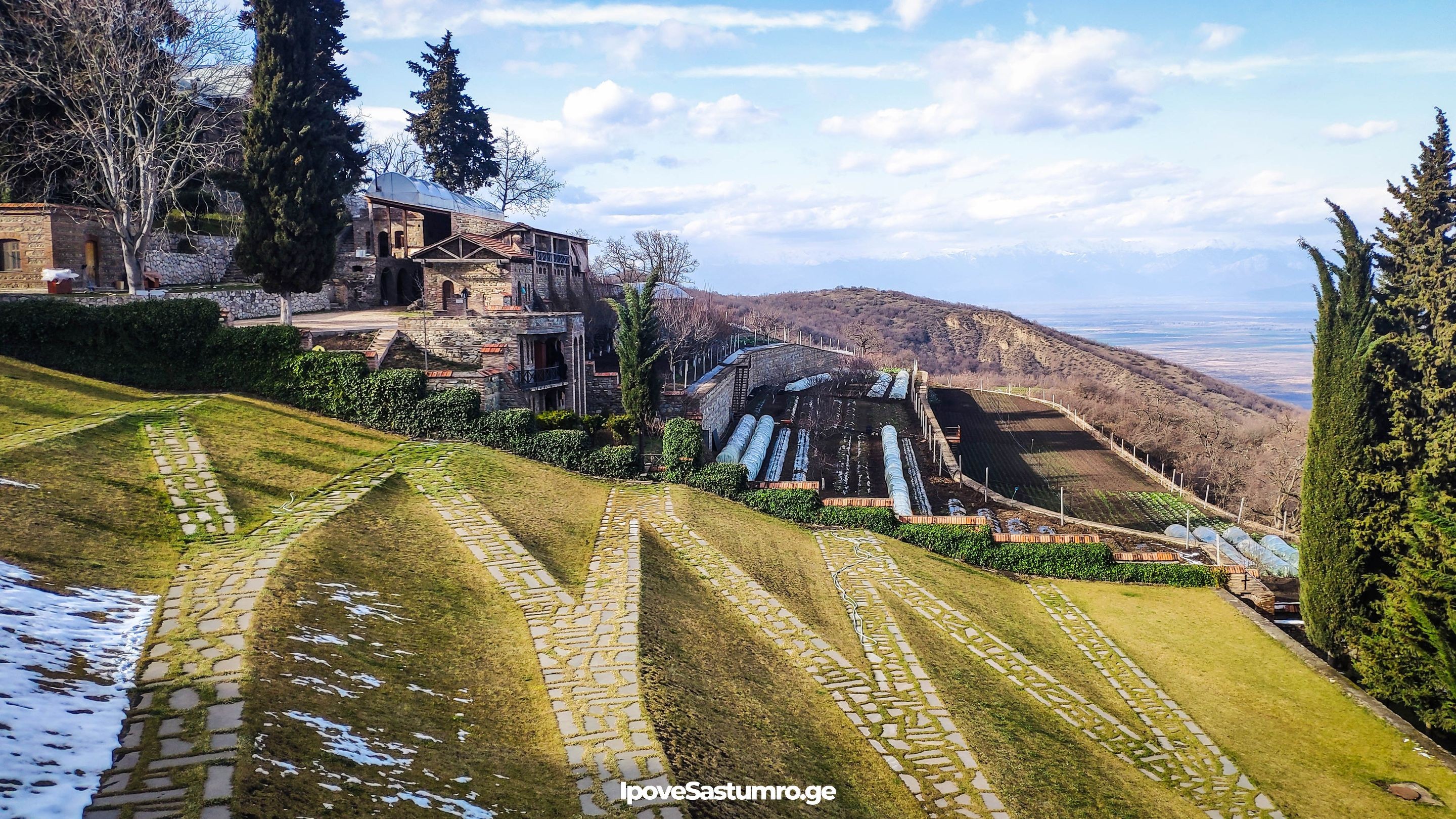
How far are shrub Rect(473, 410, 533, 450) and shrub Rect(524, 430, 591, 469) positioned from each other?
272 mm

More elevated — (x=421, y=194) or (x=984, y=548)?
(x=421, y=194)

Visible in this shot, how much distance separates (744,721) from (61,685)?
21.3 feet

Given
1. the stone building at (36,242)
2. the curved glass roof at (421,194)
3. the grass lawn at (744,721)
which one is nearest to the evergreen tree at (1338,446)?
the grass lawn at (744,721)

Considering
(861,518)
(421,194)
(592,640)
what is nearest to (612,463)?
(861,518)

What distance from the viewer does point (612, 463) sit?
22.3 metres

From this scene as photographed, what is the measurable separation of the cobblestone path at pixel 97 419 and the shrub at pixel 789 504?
13599 mm

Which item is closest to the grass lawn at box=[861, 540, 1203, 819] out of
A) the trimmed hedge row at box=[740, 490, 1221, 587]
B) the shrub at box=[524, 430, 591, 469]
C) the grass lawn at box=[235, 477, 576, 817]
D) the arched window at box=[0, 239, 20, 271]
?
the trimmed hedge row at box=[740, 490, 1221, 587]

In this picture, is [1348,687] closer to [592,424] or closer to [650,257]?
[592,424]

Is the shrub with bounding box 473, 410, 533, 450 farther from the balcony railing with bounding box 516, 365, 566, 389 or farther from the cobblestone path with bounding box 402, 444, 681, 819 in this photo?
the cobblestone path with bounding box 402, 444, 681, 819

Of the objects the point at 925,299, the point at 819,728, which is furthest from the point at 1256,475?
the point at 925,299

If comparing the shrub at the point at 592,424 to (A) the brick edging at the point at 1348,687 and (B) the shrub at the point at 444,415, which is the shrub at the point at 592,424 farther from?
(A) the brick edging at the point at 1348,687

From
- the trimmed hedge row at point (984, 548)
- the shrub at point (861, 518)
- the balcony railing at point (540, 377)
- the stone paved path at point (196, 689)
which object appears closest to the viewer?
the stone paved path at point (196, 689)

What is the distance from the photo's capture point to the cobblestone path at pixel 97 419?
13672mm

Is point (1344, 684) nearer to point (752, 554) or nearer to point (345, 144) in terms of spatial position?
point (752, 554)
